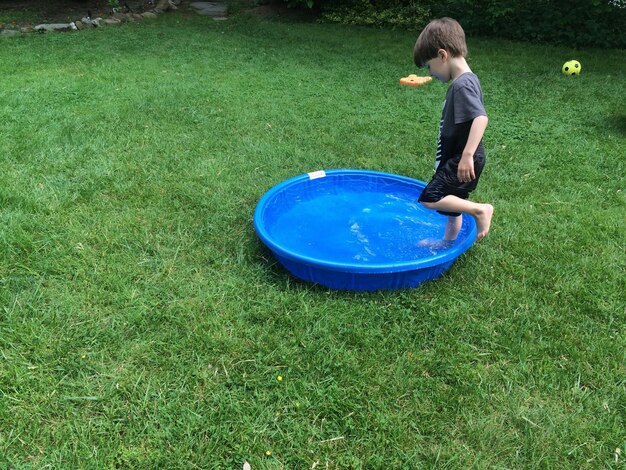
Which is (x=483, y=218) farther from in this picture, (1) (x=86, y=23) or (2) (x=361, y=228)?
(1) (x=86, y=23)

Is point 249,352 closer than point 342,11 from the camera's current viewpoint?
Yes

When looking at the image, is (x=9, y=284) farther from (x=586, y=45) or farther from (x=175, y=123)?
(x=586, y=45)

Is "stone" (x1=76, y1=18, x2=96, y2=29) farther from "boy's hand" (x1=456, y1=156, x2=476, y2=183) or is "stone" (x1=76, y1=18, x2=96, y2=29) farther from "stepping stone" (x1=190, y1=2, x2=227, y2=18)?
"boy's hand" (x1=456, y1=156, x2=476, y2=183)

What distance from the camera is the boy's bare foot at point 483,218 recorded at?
277cm

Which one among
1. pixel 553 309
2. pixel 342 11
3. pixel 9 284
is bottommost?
pixel 553 309

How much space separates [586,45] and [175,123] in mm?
7665

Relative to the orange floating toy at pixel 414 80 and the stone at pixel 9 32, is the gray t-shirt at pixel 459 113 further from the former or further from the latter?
the stone at pixel 9 32

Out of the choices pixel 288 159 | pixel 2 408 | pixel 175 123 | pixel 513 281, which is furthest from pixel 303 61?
pixel 2 408

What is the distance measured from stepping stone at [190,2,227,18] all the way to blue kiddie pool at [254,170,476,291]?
30.1 ft

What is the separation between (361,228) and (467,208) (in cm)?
85

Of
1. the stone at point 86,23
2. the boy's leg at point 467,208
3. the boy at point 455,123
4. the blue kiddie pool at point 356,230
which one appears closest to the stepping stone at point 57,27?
the stone at point 86,23

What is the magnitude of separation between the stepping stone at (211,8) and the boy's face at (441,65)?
993 centimetres

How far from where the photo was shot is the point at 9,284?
2604 mm

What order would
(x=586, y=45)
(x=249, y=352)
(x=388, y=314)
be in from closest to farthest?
(x=249, y=352) < (x=388, y=314) < (x=586, y=45)
